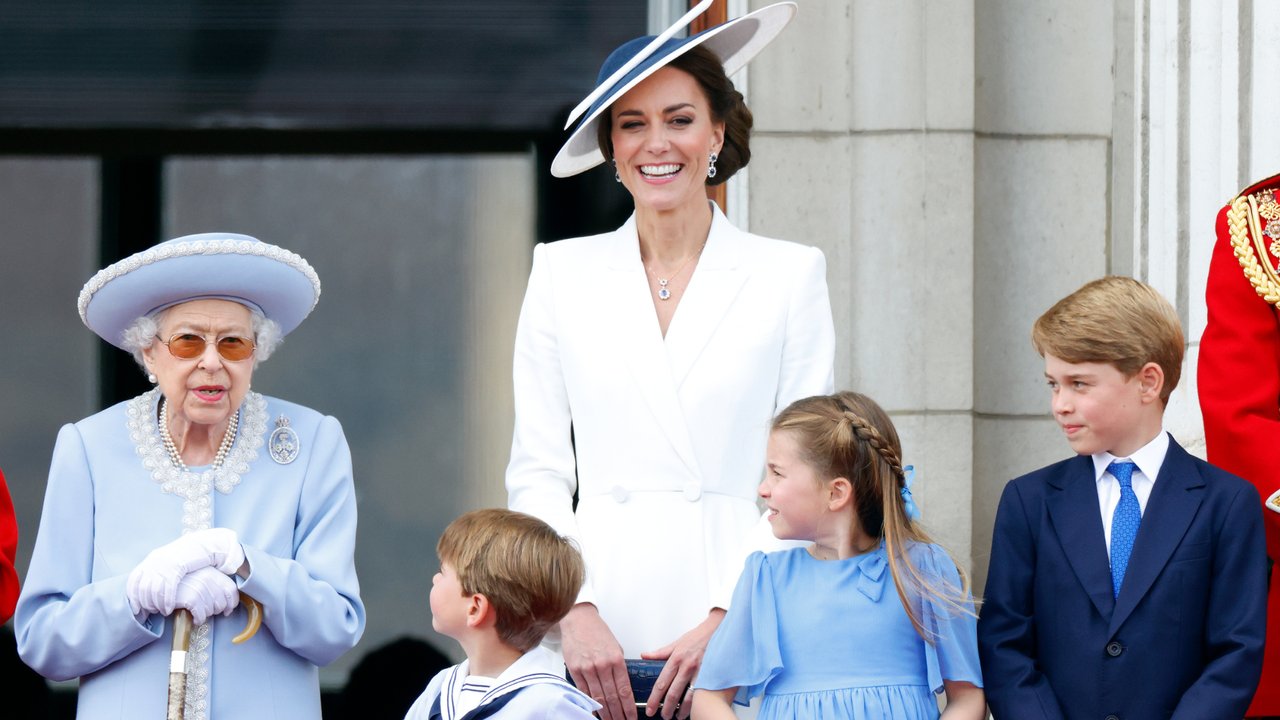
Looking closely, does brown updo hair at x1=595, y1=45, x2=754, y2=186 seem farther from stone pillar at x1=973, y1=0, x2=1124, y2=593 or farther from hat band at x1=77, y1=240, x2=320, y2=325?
stone pillar at x1=973, y1=0, x2=1124, y2=593

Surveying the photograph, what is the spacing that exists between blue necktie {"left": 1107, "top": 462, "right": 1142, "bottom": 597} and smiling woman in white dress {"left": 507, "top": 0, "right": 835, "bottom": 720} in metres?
0.60

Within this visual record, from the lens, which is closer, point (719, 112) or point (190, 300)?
point (190, 300)

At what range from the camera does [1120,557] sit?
249 cm

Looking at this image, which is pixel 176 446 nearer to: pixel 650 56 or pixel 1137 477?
pixel 650 56

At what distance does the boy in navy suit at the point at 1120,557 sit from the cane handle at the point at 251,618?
1339 millimetres

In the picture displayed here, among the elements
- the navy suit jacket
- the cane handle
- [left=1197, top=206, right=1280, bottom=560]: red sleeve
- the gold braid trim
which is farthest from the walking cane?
the gold braid trim

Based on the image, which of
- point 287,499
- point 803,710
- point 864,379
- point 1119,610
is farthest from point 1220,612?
point 864,379

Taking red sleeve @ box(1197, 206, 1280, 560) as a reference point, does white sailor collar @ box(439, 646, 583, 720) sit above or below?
below

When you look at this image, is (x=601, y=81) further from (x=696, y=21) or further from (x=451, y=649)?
(x=451, y=649)

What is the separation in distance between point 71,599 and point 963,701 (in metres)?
1.63

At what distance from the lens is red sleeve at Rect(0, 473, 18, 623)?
269cm

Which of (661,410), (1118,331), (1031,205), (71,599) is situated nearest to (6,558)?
(71,599)

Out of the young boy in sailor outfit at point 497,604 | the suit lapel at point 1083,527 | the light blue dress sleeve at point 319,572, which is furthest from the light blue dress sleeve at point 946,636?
the light blue dress sleeve at point 319,572

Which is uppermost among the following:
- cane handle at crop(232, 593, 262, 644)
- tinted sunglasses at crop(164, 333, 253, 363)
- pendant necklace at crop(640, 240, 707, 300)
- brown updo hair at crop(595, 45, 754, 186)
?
brown updo hair at crop(595, 45, 754, 186)
